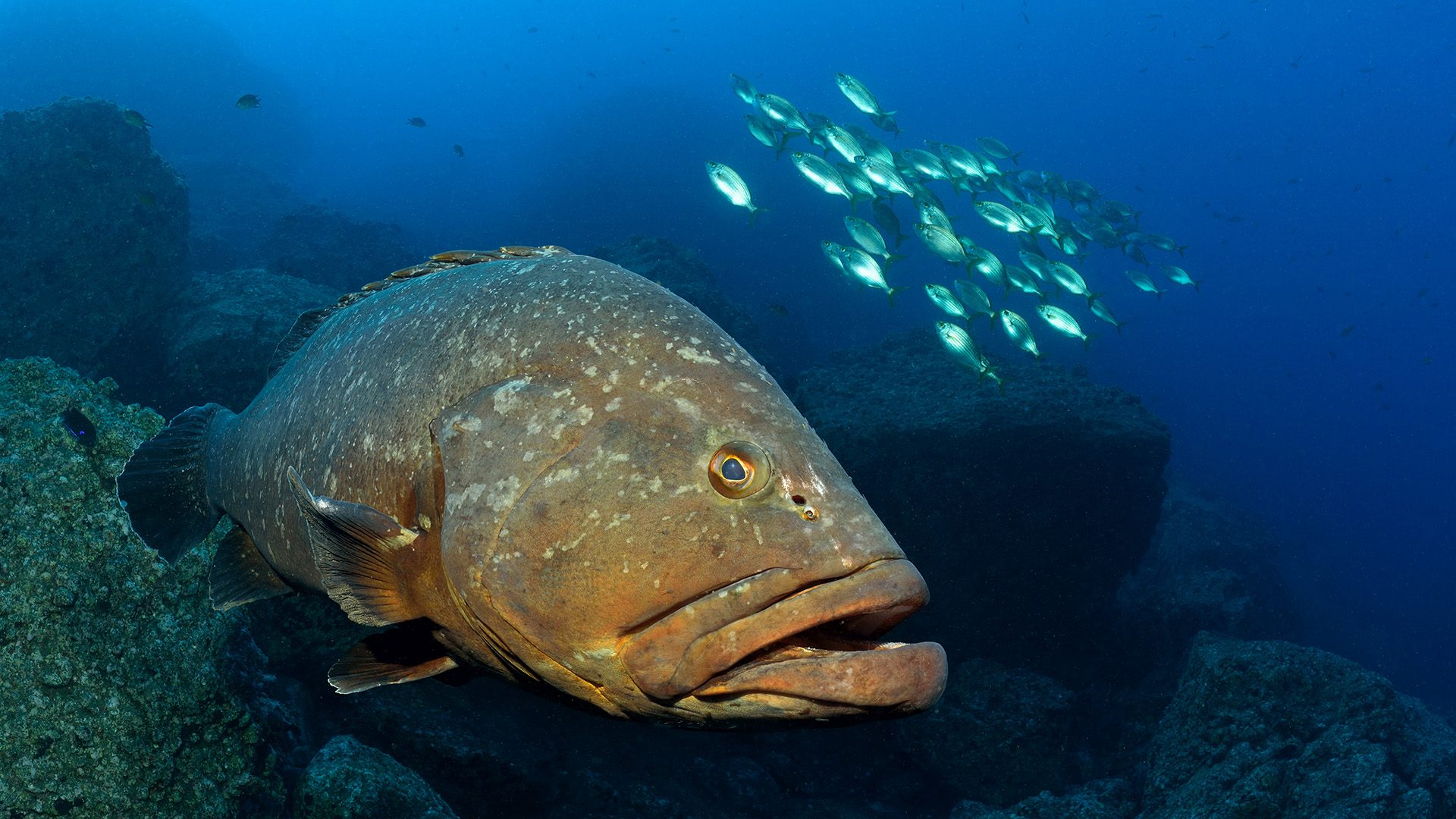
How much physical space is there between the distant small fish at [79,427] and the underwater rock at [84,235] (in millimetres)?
7196

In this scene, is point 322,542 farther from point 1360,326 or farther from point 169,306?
point 1360,326

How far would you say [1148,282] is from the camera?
15586mm

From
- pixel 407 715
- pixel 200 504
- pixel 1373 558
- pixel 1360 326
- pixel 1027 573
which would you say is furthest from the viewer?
pixel 1360 326

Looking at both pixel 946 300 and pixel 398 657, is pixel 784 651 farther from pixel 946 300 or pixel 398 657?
pixel 946 300

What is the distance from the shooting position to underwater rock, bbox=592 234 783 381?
1320 centimetres

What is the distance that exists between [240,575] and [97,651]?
3.81 feet

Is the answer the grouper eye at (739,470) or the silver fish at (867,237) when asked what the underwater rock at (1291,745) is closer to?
the grouper eye at (739,470)

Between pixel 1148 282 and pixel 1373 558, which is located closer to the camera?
pixel 1148 282

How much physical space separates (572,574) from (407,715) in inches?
194

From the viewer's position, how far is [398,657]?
192cm

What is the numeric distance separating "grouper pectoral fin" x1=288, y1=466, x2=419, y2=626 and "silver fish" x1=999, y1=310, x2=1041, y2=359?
32.8 feet

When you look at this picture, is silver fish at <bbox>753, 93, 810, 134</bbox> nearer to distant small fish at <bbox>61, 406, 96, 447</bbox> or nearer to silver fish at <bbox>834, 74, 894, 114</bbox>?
silver fish at <bbox>834, 74, 894, 114</bbox>

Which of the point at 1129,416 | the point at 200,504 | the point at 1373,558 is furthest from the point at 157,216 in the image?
the point at 1373,558

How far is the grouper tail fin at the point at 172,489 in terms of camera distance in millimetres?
2754
